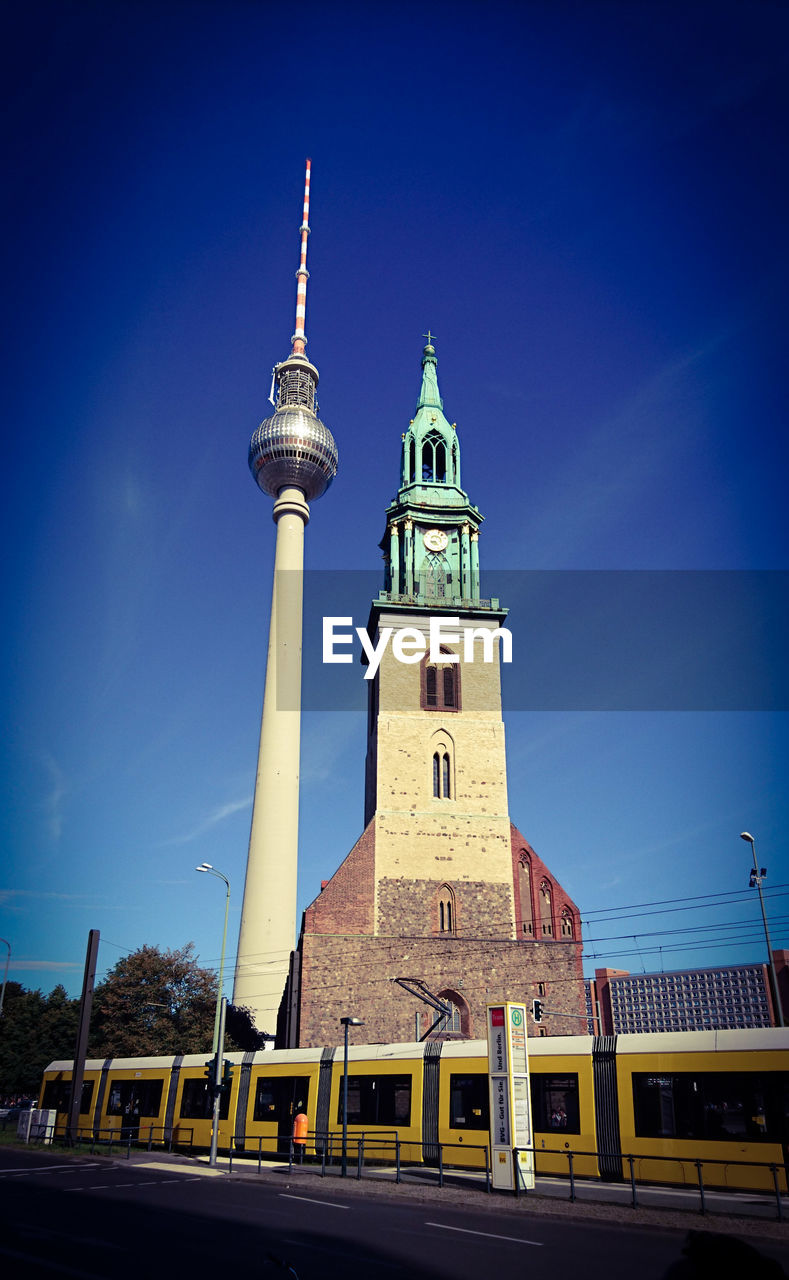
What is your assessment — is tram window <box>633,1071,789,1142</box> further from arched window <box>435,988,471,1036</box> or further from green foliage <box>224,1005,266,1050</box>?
green foliage <box>224,1005,266,1050</box>

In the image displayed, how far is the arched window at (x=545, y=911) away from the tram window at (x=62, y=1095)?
21.8 meters

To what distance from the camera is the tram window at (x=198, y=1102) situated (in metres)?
27.6

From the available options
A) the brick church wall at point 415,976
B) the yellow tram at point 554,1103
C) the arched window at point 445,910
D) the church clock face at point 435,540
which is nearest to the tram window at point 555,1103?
the yellow tram at point 554,1103

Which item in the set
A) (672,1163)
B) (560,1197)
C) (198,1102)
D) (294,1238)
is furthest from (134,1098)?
(294,1238)

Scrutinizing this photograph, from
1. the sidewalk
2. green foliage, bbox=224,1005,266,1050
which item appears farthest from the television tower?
the sidewalk

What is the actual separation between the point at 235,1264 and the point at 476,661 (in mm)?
40069

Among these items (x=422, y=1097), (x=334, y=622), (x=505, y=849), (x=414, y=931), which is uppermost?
(x=334, y=622)

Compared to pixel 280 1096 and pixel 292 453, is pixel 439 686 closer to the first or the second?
pixel 280 1096

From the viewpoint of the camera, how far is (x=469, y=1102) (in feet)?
71.7

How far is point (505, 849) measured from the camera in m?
45.2

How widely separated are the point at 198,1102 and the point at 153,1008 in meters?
28.7

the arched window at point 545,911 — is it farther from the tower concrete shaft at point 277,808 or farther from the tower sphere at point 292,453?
the tower sphere at point 292,453

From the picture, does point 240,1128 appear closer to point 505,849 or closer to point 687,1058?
point 687,1058

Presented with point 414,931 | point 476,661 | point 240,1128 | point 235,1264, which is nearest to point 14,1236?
point 235,1264
